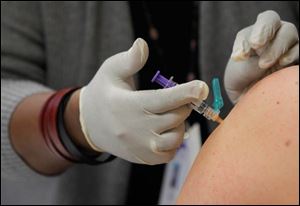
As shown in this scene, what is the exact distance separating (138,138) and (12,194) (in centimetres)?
78

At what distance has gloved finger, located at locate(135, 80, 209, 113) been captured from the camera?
62 centimetres

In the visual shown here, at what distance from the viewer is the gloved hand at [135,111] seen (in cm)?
67

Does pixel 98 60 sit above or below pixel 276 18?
below

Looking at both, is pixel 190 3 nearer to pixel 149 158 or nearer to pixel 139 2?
pixel 139 2

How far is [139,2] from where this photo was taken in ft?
3.68

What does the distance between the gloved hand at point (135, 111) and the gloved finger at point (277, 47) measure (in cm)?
11

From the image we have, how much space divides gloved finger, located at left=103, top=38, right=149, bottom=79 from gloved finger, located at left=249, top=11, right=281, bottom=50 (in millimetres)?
153

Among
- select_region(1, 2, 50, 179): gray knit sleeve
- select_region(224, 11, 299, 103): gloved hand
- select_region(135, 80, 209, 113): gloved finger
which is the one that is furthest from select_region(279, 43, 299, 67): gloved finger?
select_region(1, 2, 50, 179): gray knit sleeve

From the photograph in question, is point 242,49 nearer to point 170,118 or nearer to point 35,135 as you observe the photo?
point 170,118

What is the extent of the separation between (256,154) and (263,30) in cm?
22

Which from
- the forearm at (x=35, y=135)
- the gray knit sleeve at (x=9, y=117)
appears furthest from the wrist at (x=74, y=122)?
the gray knit sleeve at (x=9, y=117)

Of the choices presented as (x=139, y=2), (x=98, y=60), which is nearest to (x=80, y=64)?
(x=98, y=60)

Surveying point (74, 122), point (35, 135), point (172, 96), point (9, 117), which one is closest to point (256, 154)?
point (172, 96)

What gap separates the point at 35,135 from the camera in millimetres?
1025
